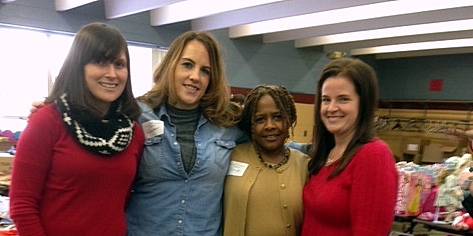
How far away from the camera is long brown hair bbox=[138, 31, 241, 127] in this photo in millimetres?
1818

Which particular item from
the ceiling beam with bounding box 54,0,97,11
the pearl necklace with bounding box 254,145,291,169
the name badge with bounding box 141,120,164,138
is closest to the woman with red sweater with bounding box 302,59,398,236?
the pearl necklace with bounding box 254,145,291,169

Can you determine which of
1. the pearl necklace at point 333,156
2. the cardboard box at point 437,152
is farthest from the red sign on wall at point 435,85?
the pearl necklace at point 333,156

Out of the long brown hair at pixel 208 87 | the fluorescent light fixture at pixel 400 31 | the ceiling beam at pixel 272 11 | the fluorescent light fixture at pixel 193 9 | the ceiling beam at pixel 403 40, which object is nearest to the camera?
the long brown hair at pixel 208 87

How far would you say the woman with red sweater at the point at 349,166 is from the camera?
1530mm

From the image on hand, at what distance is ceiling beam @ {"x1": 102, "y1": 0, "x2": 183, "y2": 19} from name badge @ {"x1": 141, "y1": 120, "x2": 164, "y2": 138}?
312 cm

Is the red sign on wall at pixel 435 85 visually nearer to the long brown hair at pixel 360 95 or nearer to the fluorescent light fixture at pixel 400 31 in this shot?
the fluorescent light fixture at pixel 400 31

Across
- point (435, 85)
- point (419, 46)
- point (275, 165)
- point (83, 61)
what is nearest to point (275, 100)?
point (275, 165)

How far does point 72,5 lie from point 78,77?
4090 millimetres

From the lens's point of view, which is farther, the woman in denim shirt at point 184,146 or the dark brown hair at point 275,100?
the dark brown hair at point 275,100

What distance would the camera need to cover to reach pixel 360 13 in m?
5.09

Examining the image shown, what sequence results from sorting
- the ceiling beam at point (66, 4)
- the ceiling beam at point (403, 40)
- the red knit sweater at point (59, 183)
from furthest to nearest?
the ceiling beam at point (403, 40)
the ceiling beam at point (66, 4)
the red knit sweater at point (59, 183)

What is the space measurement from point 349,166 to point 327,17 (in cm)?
405

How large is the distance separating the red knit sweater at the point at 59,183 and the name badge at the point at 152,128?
19 centimetres

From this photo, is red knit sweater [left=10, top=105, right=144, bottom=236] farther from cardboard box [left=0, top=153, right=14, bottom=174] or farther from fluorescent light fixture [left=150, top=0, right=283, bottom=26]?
fluorescent light fixture [left=150, top=0, right=283, bottom=26]
